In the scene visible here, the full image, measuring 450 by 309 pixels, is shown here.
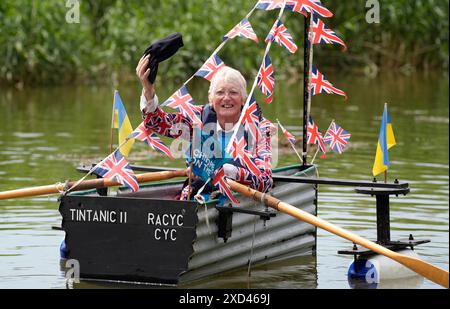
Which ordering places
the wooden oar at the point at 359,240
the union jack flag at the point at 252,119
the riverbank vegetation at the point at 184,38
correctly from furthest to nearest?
1. the riverbank vegetation at the point at 184,38
2. the union jack flag at the point at 252,119
3. the wooden oar at the point at 359,240

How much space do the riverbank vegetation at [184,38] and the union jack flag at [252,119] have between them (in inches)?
683

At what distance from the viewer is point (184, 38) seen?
29.1 metres

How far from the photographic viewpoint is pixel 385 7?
3262cm

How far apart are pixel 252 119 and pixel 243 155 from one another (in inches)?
13.8

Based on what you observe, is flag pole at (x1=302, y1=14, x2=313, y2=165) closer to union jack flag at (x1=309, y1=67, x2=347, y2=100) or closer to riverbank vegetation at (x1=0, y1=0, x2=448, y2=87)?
union jack flag at (x1=309, y1=67, x2=347, y2=100)

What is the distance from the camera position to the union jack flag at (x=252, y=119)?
Result: 922 centimetres

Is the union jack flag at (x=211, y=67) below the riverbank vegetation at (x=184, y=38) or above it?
below

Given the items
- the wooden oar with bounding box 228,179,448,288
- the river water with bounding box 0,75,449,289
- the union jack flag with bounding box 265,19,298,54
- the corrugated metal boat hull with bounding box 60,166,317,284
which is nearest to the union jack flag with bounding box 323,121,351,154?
the river water with bounding box 0,75,449,289

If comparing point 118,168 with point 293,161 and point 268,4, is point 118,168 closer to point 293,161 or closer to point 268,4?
point 268,4

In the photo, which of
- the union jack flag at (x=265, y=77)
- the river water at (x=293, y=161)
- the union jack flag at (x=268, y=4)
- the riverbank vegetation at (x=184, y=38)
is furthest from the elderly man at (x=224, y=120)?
the riverbank vegetation at (x=184, y=38)

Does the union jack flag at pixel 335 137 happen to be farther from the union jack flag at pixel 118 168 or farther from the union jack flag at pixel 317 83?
the union jack flag at pixel 118 168

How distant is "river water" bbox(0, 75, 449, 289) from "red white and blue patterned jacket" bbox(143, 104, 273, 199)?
0.78 metres

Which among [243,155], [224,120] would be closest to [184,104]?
[224,120]

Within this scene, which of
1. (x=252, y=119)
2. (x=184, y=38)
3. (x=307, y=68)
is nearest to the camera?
(x=252, y=119)
